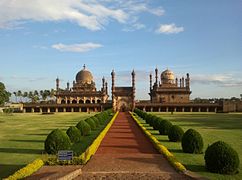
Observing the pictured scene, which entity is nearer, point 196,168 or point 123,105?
point 196,168

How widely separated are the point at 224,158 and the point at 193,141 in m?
3.71

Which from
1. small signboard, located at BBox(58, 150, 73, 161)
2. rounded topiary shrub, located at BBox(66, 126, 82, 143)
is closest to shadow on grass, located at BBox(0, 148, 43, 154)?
rounded topiary shrub, located at BBox(66, 126, 82, 143)

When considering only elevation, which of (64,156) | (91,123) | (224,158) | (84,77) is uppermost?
(84,77)

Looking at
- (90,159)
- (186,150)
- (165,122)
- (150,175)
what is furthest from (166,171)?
(165,122)

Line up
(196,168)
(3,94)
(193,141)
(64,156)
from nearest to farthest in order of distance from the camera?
1. (64,156)
2. (196,168)
3. (193,141)
4. (3,94)

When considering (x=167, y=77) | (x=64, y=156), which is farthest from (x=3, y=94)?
(x=167, y=77)

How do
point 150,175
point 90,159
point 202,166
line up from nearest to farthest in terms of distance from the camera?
point 150,175, point 202,166, point 90,159

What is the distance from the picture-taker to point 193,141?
13422 millimetres

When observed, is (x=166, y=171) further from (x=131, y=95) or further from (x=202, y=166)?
(x=131, y=95)

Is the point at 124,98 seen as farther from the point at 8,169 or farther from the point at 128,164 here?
the point at 8,169

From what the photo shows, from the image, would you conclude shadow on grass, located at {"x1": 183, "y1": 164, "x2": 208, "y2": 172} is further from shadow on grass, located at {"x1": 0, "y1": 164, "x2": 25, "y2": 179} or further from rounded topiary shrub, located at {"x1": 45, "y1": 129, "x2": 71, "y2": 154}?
shadow on grass, located at {"x1": 0, "y1": 164, "x2": 25, "y2": 179}

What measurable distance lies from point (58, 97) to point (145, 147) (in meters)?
63.3

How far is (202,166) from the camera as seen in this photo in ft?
35.9

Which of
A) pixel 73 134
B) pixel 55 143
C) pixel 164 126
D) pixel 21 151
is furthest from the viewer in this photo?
pixel 164 126
